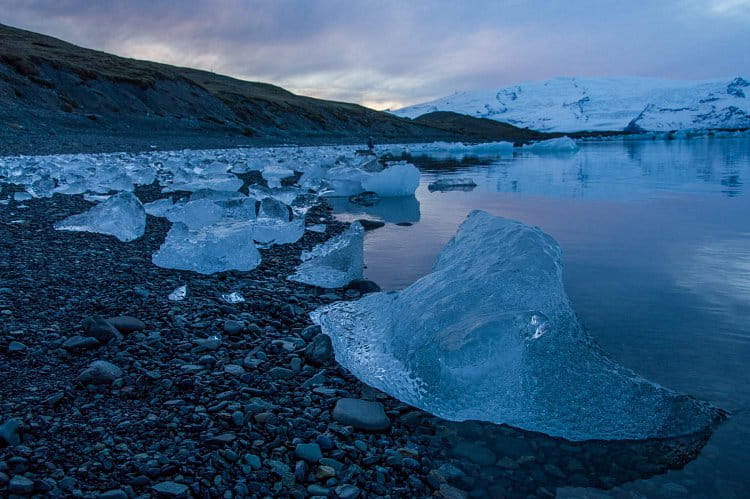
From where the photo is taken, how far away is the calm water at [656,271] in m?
2.25

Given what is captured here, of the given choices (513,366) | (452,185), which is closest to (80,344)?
(513,366)

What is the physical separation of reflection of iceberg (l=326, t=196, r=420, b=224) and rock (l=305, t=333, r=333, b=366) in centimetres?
495

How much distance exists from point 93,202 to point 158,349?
5795 millimetres

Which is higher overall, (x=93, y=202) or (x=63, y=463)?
(x=93, y=202)

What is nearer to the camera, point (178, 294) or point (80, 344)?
point (80, 344)

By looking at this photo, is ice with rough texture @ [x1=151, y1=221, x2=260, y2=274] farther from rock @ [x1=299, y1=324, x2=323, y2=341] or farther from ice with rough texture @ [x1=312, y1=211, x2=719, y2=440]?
ice with rough texture @ [x1=312, y1=211, x2=719, y2=440]

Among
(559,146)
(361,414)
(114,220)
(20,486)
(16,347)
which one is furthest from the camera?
(559,146)

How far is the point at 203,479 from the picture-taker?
1.74 metres

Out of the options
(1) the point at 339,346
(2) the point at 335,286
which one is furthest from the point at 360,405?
(2) the point at 335,286

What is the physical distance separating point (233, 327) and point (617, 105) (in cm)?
15104

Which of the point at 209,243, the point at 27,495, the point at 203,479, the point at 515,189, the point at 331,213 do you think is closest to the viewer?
the point at 27,495

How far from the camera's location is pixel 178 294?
11.7 feet

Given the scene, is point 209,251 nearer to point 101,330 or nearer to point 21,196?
point 101,330

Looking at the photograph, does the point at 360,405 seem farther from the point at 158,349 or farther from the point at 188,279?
the point at 188,279
